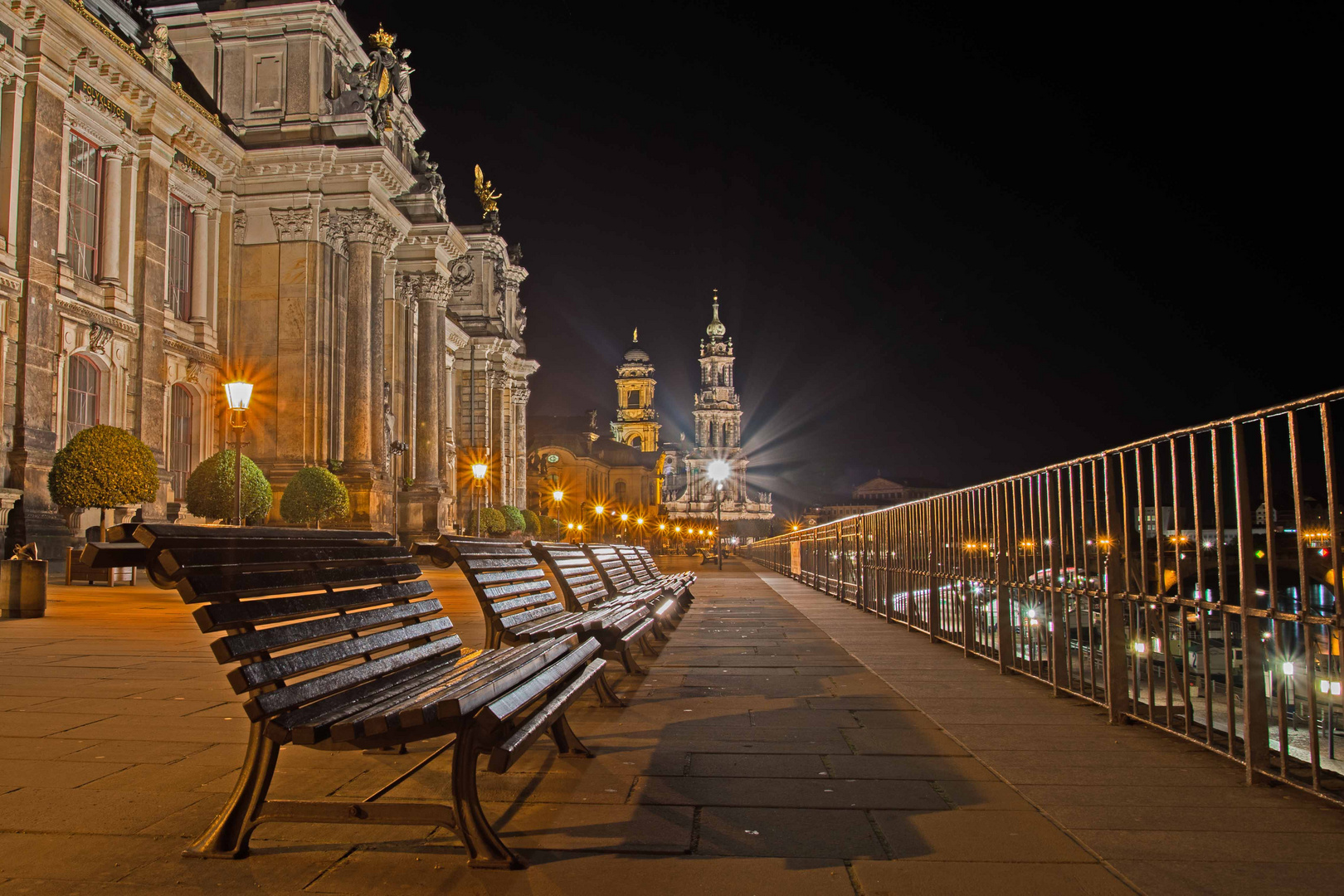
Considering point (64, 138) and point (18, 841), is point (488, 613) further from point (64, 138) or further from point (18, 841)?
point (64, 138)

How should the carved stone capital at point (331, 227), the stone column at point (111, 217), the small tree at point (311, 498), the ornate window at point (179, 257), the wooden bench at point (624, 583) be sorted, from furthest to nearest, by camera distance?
the carved stone capital at point (331, 227) → the ornate window at point (179, 257) → the small tree at point (311, 498) → the stone column at point (111, 217) → the wooden bench at point (624, 583)

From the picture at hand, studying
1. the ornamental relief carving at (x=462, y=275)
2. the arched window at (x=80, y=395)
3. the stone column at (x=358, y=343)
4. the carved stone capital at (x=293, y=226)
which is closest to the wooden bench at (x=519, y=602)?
the arched window at (x=80, y=395)

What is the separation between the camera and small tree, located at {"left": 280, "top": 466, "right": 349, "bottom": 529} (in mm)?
30844

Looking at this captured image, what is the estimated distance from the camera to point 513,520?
5447 cm

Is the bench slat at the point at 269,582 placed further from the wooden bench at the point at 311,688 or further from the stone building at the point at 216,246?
the stone building at the point at 216,246

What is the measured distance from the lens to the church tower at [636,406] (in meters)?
182

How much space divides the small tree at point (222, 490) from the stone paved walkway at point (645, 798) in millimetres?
19218

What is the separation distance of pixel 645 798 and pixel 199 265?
3456 cm

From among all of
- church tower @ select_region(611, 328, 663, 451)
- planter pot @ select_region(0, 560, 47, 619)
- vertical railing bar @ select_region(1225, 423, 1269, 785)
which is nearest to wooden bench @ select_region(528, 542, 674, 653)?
vertical railing bar @ select_region(1225, 423, 1269, 785)

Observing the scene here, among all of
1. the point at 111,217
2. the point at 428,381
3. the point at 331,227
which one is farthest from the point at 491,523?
the point at 111,217

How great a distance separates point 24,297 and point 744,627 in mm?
20851

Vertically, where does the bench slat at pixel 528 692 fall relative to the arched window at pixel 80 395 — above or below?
below

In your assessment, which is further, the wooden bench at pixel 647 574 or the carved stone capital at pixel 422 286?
the carved stone capital at pixel 422 286

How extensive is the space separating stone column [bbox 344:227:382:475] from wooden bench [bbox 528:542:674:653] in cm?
2651
